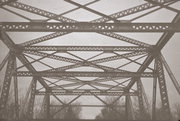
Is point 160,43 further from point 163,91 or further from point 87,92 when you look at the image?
point 87,92

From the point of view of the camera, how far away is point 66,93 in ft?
94.0

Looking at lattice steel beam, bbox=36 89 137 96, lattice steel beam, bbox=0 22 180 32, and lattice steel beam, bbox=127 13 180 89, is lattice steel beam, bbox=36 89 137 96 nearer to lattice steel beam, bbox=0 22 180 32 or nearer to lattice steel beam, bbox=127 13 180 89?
lattice steel beam, bbox=127 13 180 89

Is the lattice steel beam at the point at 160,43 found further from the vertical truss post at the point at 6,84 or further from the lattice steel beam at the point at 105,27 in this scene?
the vertical truss post at the point at 6,84

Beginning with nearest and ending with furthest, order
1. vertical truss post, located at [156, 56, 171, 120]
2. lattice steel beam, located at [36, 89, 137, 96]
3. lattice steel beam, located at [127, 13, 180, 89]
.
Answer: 1. lattice steel beam, located at [127, 13, 180, 89]
2. vertical truss post, located at [156, 56, 171, 120]
3. lattice steel beam, located at [36, 89, 137, 96]

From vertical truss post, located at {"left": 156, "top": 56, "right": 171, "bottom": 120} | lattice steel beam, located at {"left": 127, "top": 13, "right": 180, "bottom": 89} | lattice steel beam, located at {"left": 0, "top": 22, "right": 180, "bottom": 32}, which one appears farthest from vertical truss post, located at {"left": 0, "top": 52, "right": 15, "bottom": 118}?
vertical truss post, located at {"left": 156, "top": 56, "right": 171, "bottom": 120}

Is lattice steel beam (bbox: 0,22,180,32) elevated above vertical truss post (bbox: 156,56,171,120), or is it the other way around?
lattice steel beam (bbox: 0,22,180,32)

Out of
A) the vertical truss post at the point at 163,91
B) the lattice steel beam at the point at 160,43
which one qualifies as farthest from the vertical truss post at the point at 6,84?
the vertical truss post at the point at 163,91

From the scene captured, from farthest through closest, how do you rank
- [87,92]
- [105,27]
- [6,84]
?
1. [87,92]
2. [6,84]
3. [105,27]

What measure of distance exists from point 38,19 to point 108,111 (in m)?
31.9

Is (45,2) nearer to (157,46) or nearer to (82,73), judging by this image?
(157,46)

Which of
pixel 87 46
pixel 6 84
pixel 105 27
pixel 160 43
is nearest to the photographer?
pixel 105 27

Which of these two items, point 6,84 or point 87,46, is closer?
point 6,84

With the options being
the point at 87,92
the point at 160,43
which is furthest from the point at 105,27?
the point at 87,92

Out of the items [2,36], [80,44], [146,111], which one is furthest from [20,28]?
[146,111]
